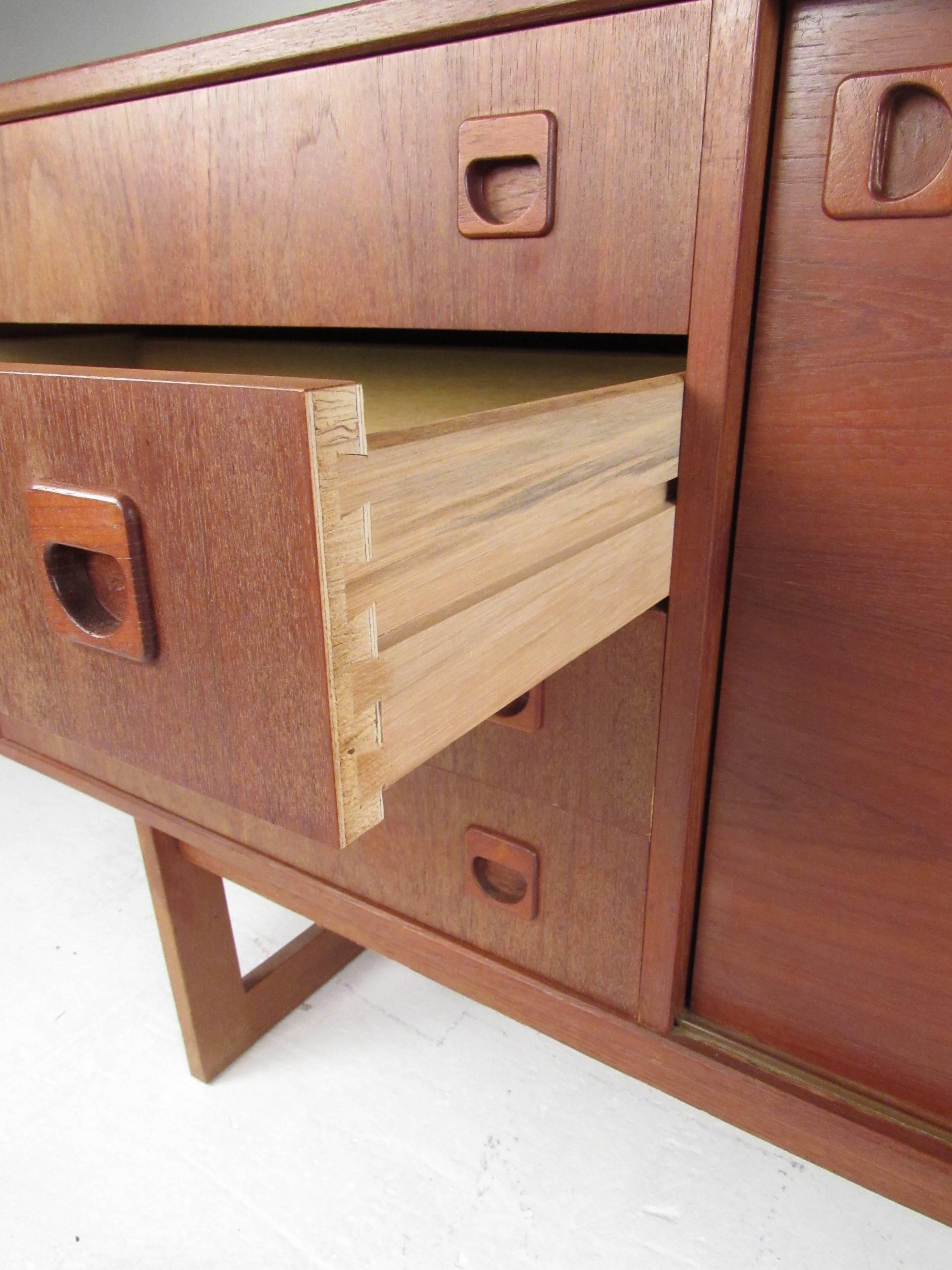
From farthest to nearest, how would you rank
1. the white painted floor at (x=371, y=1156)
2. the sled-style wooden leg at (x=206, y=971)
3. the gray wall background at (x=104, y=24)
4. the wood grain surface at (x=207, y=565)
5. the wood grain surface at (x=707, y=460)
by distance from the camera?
the gray wall background at (x=104, y=24)
the sled-style wooden leg at (x=206, y=971)
the white painted floor at (x=371, y=1156)
the wood grain surface at (x=707, y=460)
the wood grain surface at (x=207, y=565)

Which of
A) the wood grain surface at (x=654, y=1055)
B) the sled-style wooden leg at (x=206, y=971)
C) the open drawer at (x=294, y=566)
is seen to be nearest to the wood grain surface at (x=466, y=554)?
the open drawer at (x=294, y=566)

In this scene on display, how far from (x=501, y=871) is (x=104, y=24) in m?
A: 1.16

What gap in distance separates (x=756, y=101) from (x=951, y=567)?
202 mm

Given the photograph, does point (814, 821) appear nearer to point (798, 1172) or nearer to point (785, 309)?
point (785, 309)

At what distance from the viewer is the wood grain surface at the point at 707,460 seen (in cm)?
36

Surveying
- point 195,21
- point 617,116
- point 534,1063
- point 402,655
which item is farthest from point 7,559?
point 195,21

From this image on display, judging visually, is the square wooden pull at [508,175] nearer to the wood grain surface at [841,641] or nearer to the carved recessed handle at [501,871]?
the wood grain surface at [841,641]

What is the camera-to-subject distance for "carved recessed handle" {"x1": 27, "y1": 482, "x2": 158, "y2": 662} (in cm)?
29

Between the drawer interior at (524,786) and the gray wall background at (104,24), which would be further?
the gray wall background at (104,24)

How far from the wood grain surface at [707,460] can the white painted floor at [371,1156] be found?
0.26 metres

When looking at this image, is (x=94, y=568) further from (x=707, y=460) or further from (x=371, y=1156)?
(x=371, y=1156)

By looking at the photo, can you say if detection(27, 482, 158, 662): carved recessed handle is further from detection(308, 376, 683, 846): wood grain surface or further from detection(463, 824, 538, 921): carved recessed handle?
detection(463, 824, 538, 921): carved recessed handle

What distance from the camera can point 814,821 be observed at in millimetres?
452

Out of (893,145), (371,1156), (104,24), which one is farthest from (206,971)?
(104,24)
